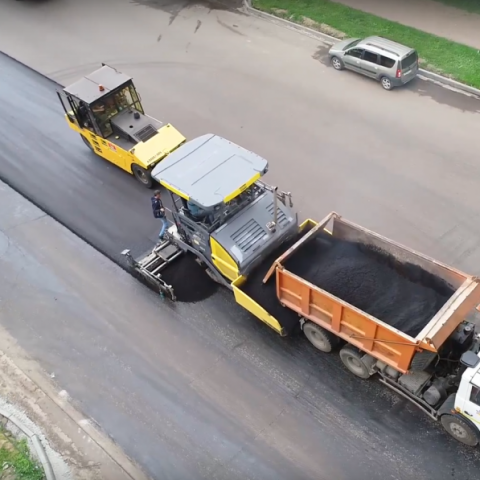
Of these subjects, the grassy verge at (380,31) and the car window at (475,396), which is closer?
the car window at (475,396)

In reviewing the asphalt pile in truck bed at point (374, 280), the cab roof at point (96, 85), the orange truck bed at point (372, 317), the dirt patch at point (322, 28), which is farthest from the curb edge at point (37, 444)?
the dirt patch at point (322, 28)

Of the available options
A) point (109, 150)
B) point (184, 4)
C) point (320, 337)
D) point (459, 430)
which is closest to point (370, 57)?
point (109, 150)

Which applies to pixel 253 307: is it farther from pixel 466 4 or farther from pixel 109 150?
pixel 466 4

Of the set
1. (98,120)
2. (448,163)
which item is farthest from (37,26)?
(448,163)

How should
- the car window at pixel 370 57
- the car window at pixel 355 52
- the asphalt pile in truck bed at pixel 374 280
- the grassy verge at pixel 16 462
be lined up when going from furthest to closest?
the car window at pixel 355 52 < the car window at pixel 370 57 < the grassy verge at pixel 16 462 < the asphalt pile in truck bed at pixel 374 280

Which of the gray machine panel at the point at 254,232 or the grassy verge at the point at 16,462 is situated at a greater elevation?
the gray machine panel at the point at 254,232

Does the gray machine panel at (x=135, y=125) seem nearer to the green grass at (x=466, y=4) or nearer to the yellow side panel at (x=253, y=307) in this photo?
the yellow side panel at (x=253, y=307)

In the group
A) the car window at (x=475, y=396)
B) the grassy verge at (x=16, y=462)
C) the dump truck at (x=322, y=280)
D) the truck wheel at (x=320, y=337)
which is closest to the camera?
the car window at (x=475, y=396)

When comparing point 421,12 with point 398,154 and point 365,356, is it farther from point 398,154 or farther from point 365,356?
point 365,356
